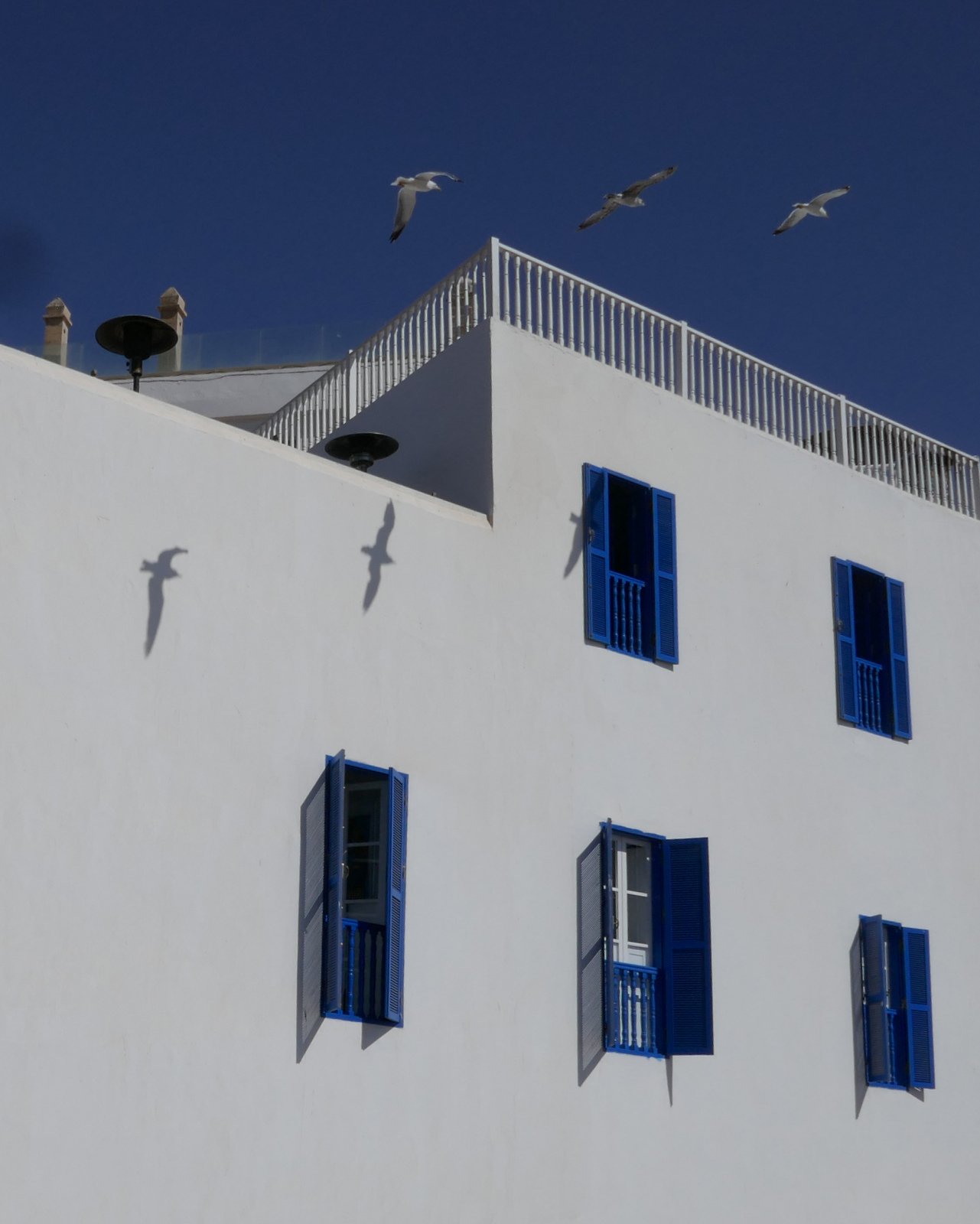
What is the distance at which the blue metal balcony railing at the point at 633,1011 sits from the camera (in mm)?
12531

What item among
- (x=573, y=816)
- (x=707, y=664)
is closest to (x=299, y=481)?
(x=573, y=816)

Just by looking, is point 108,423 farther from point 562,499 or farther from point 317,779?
point 562,499

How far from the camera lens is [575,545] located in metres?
13.3

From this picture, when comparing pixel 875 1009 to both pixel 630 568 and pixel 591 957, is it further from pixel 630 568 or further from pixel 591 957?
pixel 630 568

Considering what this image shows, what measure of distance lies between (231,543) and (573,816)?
3274mm

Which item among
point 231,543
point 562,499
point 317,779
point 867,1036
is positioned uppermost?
point 562,499

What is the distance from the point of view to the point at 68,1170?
9.51 meters

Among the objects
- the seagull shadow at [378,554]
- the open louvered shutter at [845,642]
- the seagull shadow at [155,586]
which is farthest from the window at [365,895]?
the open louvered shutter at [845,642]

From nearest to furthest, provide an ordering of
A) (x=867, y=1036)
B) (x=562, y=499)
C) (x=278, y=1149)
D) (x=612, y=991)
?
(x=278, y=1149)
(x=612, y=991)
(x=562, y=499)
(x=867, y=1036)

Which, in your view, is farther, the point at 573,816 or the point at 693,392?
the point at 693,392

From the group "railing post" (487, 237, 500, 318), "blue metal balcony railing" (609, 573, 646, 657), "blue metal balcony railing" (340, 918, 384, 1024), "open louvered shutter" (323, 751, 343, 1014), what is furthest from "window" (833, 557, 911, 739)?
"open louvered shutter" (323, 751, 343, 1014)

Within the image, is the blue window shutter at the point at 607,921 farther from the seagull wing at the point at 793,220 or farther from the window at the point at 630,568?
the seagull wing at the point at 793,220

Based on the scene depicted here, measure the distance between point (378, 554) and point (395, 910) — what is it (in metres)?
2.41

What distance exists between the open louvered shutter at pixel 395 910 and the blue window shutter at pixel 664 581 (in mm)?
3048
